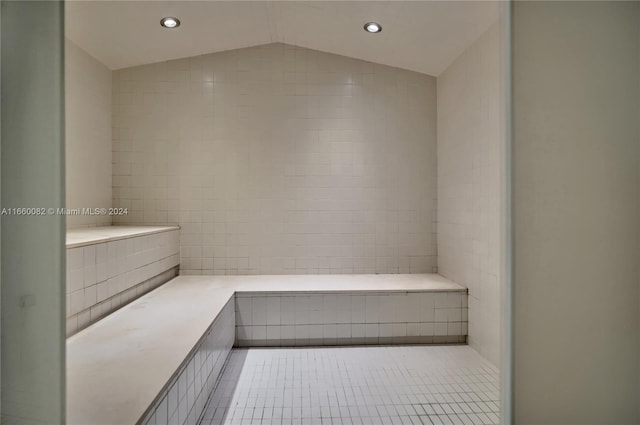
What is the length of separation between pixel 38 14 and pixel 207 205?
283 centimetres

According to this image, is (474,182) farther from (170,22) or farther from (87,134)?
(87,134)

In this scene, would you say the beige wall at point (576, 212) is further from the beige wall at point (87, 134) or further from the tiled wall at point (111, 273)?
the beige wall at point (87, 134)

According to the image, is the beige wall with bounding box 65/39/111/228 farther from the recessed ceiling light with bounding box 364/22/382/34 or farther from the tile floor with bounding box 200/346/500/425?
the recessed ceiling light with bounding box 364/22/382/34

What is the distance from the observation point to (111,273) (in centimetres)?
225

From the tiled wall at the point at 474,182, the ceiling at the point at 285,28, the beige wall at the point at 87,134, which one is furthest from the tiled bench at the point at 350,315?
the ceiling at the point at 285,28

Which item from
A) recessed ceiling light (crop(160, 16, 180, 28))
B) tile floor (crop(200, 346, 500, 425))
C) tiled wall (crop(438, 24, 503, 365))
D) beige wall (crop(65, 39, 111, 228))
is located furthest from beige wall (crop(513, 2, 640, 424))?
beige wall (crop(65, 39, 111, 228))

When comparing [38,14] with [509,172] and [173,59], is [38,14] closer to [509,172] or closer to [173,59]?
[509,172]

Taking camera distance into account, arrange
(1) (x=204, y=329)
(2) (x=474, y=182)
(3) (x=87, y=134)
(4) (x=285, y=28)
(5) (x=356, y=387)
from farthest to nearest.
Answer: (4) (x=285, y=28) → (3) (x=87, y=134) → (2) (x=474, y=182) → (5) (x=356, y=387) → (1) (x=204, y=329)

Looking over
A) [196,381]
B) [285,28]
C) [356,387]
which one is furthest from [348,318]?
[285,28]

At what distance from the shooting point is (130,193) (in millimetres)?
3449

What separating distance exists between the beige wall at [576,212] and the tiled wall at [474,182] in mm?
1490

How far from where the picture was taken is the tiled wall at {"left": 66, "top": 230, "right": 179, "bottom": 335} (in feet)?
6.22

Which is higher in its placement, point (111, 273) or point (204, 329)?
point (111, 273)

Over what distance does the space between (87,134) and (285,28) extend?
73.7 inches
